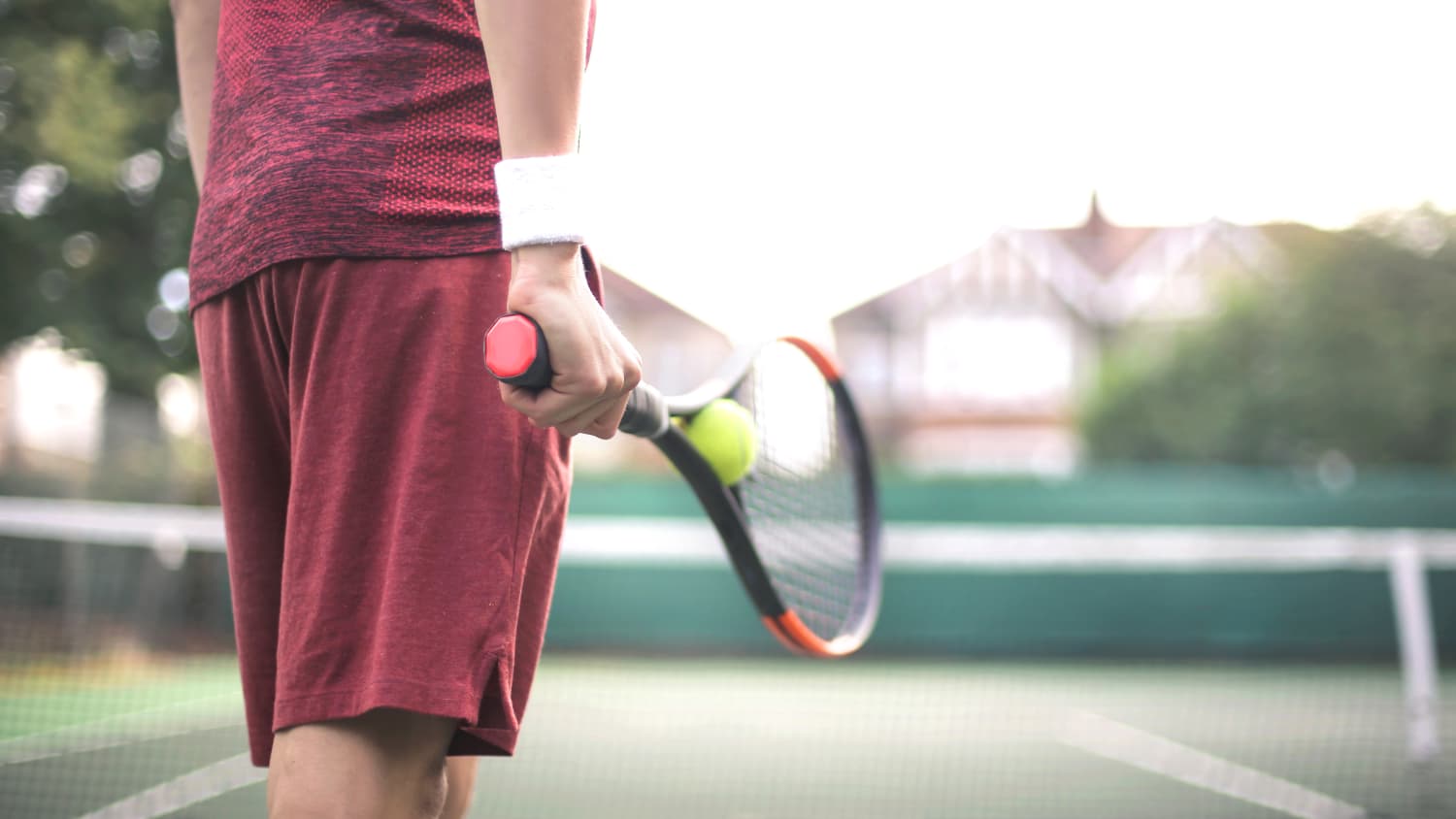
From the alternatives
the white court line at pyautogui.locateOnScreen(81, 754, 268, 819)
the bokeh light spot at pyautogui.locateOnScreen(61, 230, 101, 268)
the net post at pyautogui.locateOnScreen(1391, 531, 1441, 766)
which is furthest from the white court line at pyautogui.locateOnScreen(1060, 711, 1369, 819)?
the bokeh light spot at pyautogui.locateOnScreen(61, 230, 101, 268)

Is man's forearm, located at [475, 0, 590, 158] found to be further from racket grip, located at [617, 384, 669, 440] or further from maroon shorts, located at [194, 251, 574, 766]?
racket grip, located at [617, 384, 669, 440]

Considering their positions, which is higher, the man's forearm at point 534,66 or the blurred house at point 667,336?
the blurred house at point 667,336

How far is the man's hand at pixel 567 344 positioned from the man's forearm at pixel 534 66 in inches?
3.8

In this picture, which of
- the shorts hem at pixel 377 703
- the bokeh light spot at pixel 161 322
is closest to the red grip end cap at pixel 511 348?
the shorts hem at pixel 377 703

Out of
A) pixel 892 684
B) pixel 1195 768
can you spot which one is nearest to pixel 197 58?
pixel 1195 768

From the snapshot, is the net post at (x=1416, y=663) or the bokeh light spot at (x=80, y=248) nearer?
the net post at (x=1416, y=663)

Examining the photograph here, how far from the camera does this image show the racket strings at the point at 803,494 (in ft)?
6.96

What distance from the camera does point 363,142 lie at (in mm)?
1140

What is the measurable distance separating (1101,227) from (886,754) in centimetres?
3138

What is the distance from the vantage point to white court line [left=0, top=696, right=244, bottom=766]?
4.79 metres

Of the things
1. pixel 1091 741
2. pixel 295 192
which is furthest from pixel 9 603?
pixel 295 192

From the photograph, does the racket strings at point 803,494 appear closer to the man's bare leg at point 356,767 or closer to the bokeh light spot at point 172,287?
the man's bare leg at point 356,767

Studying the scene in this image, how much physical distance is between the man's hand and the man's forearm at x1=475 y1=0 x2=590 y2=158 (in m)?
0.10

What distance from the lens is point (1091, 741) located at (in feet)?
20.5
